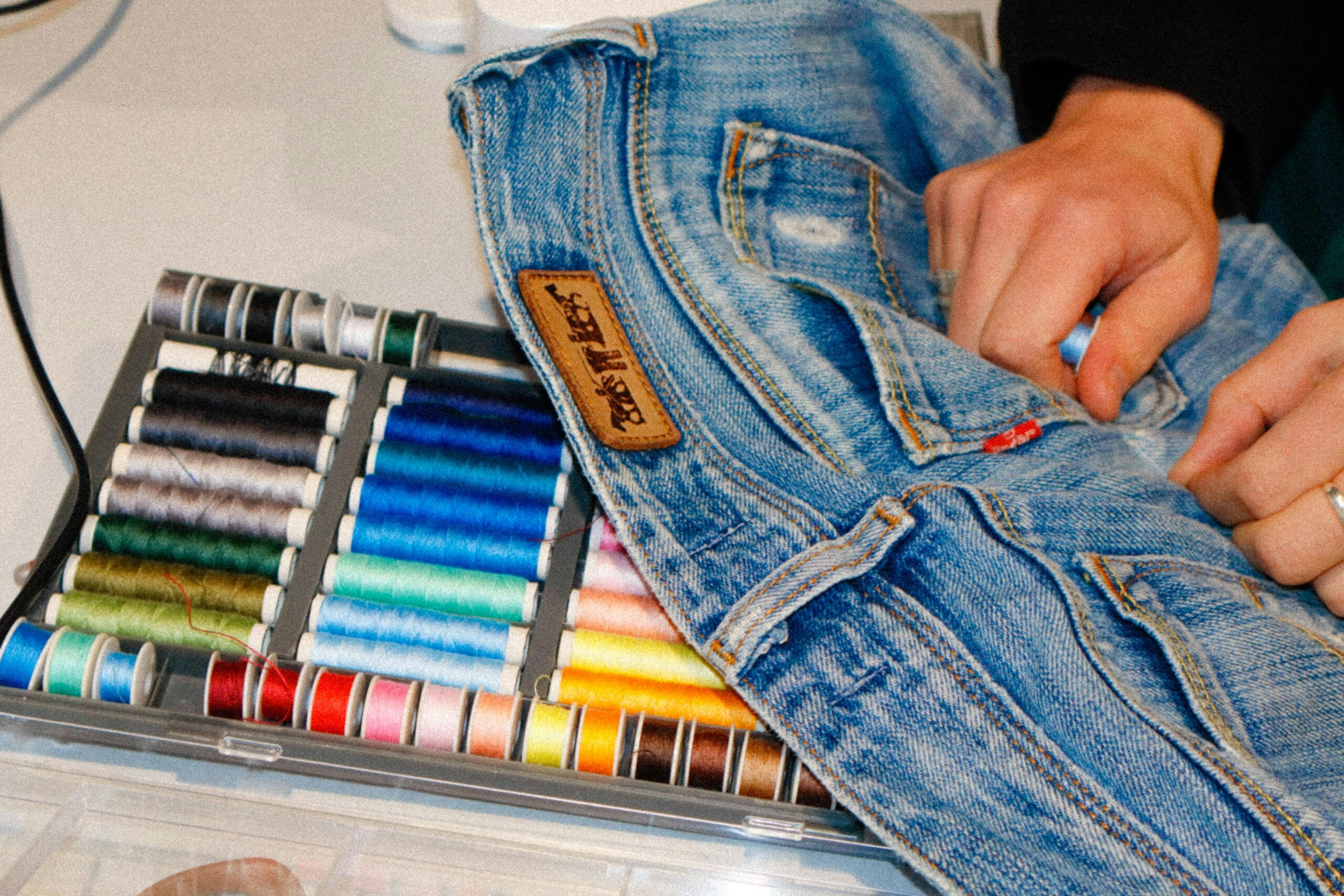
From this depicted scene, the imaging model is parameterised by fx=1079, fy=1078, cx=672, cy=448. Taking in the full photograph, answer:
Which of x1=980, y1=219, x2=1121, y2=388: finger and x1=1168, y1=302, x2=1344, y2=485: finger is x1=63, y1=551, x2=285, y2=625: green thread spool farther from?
x1=1168, y1=302, x2=1344, y2=485: finger

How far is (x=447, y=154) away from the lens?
136 centimetres

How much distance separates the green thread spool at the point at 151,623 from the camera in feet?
3.25

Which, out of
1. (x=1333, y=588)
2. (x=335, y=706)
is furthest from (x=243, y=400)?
(x=1333, y=588)

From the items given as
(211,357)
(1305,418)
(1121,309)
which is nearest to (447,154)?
(211,357)

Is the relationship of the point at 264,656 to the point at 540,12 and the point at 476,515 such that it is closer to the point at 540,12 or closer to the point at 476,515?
the point at 476,515

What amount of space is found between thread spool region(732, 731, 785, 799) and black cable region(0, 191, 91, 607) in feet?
2.13

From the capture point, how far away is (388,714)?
0.93m

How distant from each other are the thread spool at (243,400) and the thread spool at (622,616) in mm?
313

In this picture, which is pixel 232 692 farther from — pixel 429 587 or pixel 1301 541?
pixel 1301 541

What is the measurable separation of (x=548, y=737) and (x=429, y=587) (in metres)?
0.21

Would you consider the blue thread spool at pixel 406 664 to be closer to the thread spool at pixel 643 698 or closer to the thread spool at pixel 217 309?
the thread spool at pixel 643 698

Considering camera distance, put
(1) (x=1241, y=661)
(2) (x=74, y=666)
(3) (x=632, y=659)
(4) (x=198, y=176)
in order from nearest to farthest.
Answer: (1) (x=1241, y=661), (2) (x=74, y=666), (3) (x=632, y=659), (4) (x=198, y=176)

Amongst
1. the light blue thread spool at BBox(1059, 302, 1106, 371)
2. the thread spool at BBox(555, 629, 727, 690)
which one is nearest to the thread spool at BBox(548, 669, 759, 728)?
the thread spool at BBox(555, 629, 727, 690)

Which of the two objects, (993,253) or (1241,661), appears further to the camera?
(993,253)
